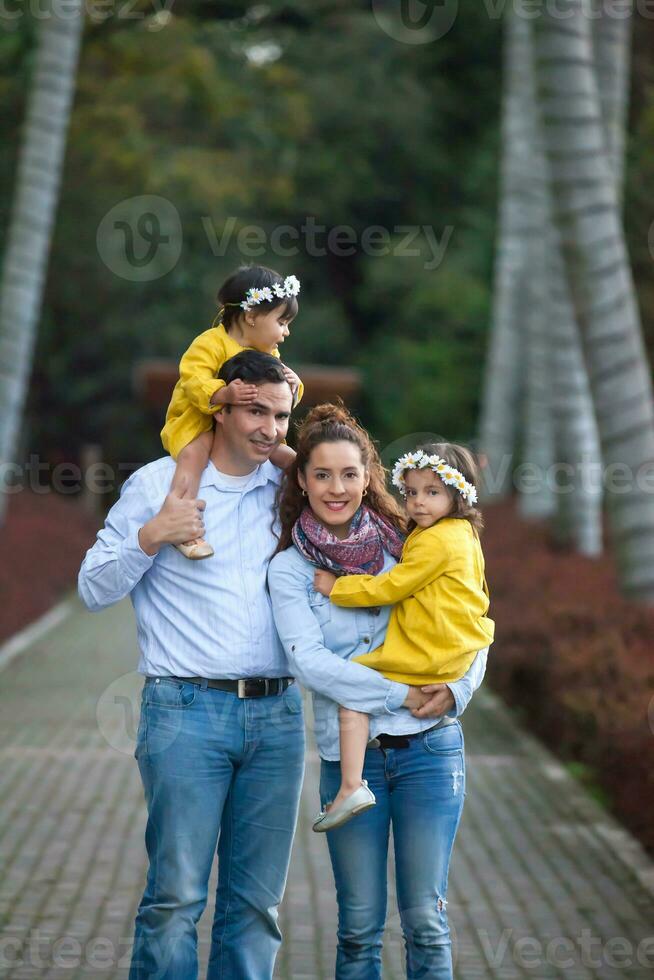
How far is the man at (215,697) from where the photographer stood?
12.8 feet

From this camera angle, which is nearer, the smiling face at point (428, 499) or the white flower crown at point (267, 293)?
the smiling face at point (428, 499)

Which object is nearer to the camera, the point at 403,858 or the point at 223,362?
the point at 403,858

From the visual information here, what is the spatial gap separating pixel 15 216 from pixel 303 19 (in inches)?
205

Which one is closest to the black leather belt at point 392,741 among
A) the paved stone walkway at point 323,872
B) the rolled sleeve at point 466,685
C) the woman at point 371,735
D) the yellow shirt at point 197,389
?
the woman at point 371,735

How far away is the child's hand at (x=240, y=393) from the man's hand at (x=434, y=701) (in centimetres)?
91

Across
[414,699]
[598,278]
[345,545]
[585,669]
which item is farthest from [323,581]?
[598,278]

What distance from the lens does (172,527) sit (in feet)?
12.6

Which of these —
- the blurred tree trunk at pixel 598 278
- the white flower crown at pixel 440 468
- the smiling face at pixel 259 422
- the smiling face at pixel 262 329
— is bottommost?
the white flower crown at pixel 440 468

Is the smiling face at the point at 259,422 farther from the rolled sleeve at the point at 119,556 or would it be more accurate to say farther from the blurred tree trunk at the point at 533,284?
the blurred tree trunk at the point at 533,284

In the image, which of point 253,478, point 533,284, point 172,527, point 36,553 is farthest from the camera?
point 533,284

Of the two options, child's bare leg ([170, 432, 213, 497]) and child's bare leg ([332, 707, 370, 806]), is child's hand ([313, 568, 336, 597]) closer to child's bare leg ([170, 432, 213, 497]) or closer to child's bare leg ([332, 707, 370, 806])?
child's bare leg ([332, 707, 370, 806])

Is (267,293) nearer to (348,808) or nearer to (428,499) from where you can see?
(428,499)

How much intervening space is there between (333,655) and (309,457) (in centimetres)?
55

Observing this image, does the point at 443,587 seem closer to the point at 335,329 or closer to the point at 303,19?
the point at 303,19
